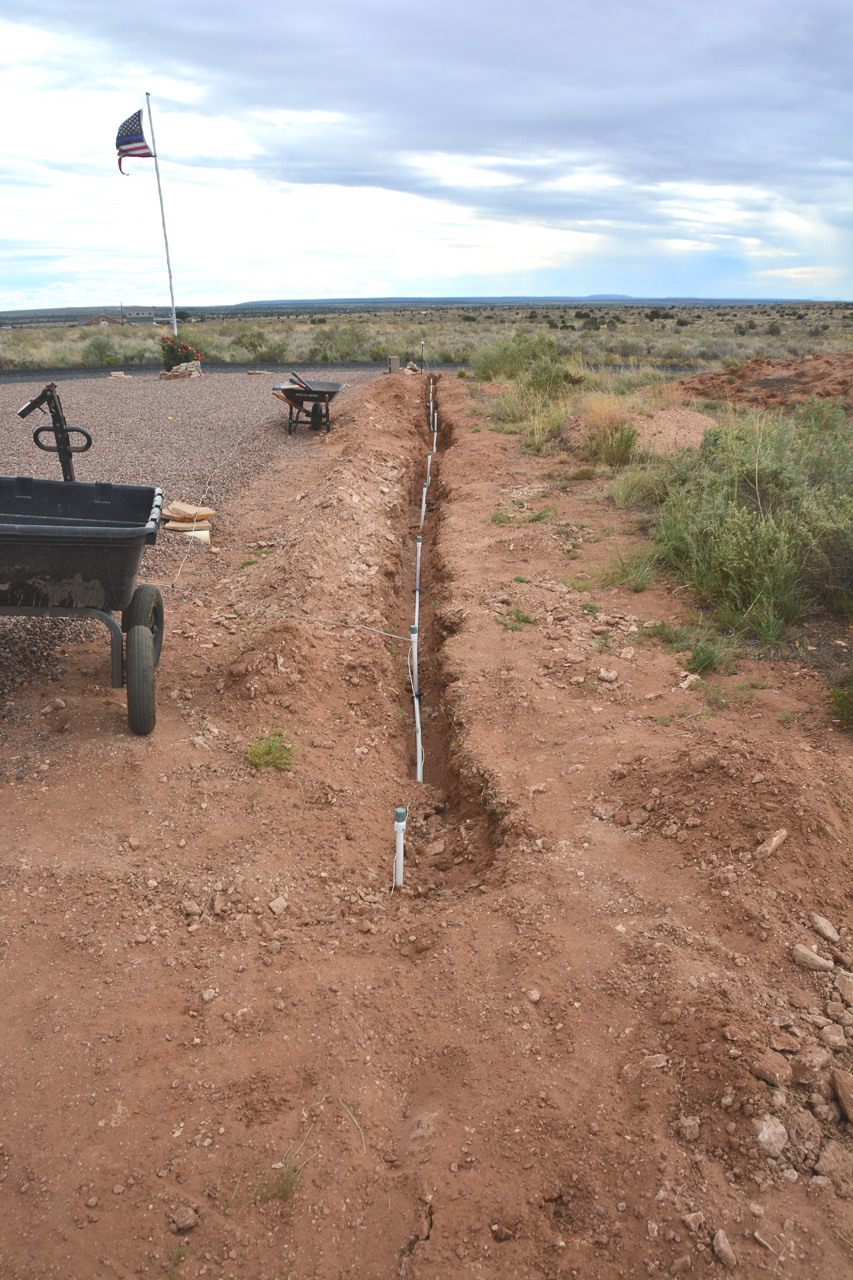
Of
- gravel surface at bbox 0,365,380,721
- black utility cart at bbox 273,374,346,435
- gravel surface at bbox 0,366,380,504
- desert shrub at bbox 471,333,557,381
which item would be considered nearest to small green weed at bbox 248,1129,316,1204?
gravel surface at bbox 0,365,380,721

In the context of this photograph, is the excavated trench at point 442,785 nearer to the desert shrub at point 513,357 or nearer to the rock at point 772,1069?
the rock at point 772,1069

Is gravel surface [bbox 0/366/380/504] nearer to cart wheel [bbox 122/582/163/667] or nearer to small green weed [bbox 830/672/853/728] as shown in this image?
cart wheel [bbox 122/582/163/667]

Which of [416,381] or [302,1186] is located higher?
[416,381]

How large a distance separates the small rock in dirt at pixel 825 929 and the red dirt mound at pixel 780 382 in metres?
13.1

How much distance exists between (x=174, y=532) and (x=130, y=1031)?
248 inches

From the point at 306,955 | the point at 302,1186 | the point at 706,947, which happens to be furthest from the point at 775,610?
the point at 302,1186

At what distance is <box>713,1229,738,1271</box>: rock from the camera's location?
2.15 meters

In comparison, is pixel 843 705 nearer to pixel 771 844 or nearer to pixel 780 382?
pixel 771 844

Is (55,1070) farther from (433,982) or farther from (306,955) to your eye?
(433,982)

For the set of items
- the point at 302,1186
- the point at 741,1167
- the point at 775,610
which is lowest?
the point at 302,1186

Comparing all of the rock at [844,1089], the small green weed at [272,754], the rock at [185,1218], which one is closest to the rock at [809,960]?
the rock at [844,1089]

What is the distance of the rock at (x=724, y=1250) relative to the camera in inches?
84.8

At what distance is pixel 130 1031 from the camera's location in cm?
291

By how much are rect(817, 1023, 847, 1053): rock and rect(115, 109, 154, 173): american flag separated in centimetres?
2690
